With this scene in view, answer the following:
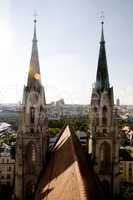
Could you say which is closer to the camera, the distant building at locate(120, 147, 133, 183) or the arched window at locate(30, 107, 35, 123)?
the arched window at locate(30, 107, 35, 123)

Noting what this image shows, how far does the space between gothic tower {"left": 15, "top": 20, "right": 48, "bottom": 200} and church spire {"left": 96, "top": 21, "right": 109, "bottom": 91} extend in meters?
6.48

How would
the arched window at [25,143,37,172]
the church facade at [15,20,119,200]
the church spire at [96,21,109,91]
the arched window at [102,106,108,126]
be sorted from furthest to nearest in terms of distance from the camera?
1. the church spire at [96,21,109,91]
2. the arched window at [102,106,108,126]
3. the arched window at [25,143,37,172]
4. the church facade at [15,20,119,200]

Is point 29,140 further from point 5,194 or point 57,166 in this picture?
point 5,194

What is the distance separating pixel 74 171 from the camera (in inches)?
789

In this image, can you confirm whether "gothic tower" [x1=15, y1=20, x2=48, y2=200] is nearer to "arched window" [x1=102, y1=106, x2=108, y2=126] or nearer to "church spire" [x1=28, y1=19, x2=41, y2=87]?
"church spire" [x1=28, y1=19, x2=41, y2=87]

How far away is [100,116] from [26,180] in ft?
33.7

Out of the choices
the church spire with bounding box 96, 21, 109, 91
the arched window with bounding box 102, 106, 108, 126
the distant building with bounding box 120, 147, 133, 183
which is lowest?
the distant building with bounding box 120, 147, 133, 183

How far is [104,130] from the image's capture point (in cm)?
3166

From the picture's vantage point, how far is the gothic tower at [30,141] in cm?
2961

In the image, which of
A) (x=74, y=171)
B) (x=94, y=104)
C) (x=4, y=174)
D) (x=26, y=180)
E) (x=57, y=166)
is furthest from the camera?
(x=4, y=174)

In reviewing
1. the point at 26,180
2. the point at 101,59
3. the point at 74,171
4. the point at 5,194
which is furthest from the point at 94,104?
the point at 5,194

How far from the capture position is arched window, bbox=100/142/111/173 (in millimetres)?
31969

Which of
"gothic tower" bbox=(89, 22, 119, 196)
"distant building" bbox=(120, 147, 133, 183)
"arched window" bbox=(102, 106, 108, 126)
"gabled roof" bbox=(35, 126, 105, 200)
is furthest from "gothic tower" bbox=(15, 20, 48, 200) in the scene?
"distant building" bbox=(120, 147, 133, 183)

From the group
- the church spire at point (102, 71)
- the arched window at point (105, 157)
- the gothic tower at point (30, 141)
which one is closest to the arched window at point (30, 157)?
the gothic tower at point (30, 141)
